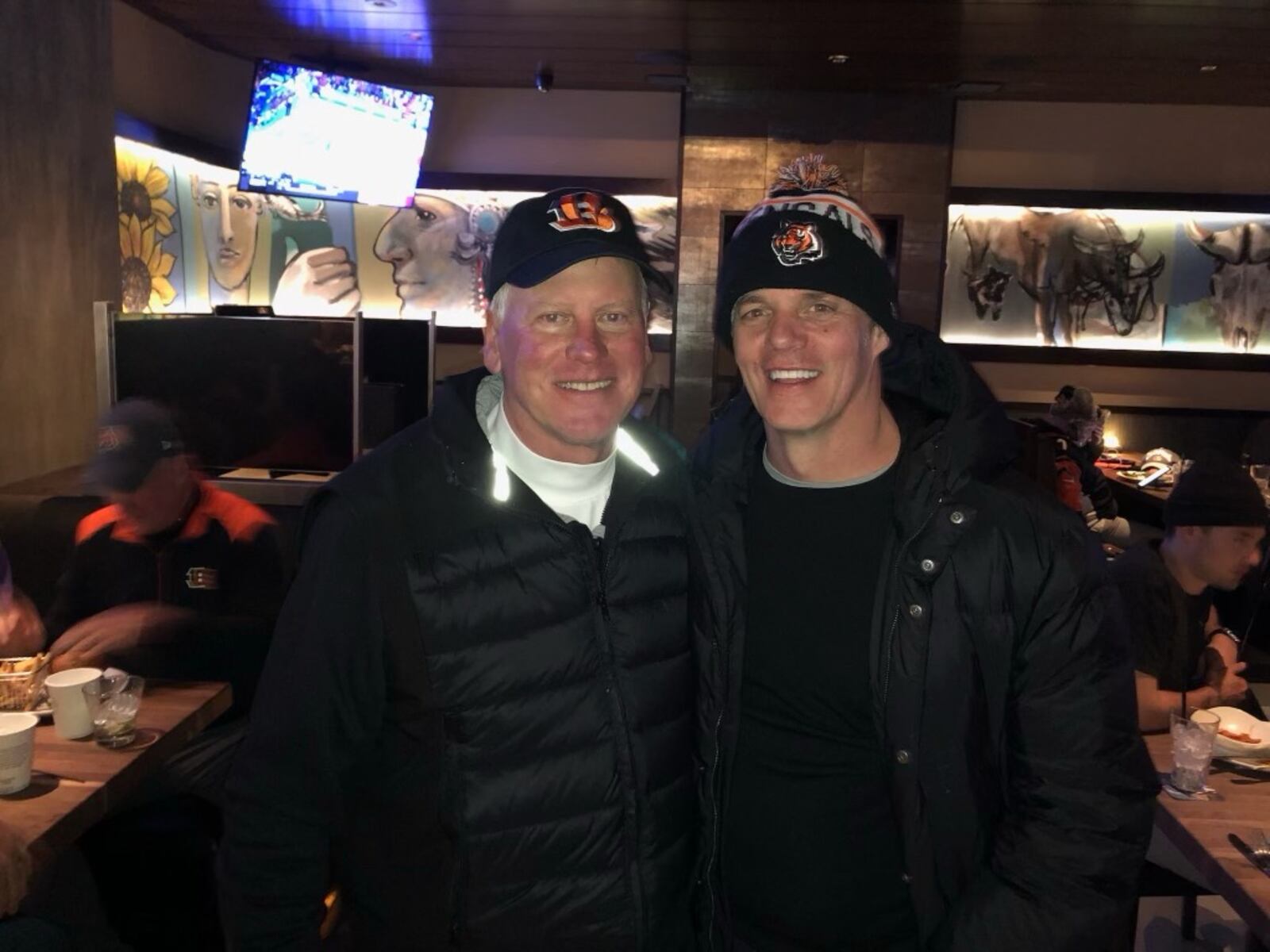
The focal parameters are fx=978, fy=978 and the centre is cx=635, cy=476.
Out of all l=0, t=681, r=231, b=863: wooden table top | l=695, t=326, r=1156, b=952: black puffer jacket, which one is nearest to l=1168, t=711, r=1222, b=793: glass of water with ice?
l=695, t=326, r=1156, b=952: black puffer jacket

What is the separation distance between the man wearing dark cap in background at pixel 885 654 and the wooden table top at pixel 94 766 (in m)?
1.43

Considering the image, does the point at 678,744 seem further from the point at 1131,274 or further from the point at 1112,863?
the point at 1131,274

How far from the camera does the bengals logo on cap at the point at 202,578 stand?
3207 millimetres

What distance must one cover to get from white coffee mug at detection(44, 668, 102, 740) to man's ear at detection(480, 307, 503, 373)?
5.06 ft

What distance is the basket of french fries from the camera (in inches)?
101

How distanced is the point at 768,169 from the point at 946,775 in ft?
21.9

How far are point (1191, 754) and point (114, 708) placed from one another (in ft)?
8.70

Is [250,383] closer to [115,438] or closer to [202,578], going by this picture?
[115,438]

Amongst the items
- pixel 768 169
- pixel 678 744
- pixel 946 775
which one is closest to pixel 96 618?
pixel 678 744

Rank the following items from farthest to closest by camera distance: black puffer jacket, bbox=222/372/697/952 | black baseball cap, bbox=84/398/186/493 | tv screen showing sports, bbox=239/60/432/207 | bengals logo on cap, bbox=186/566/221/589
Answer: tv screen showing sports, bbox=239/60/432/207 → bengals logo on cap, bbox=186/566/221/589 → black baseball cap, bbox=84/398/186/493 → black puffer jacket, bbox=222/372/697/952

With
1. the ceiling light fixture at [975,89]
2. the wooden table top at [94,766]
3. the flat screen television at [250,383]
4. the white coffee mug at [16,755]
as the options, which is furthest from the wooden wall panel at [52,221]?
the ceiling light fixture at [975,89]

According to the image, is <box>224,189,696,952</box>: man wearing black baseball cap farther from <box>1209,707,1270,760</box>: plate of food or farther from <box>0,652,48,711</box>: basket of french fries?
<box>1209,707,1270,760</box>: plate of food

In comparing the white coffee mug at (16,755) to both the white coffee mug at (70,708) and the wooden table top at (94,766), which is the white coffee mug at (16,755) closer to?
the wooden table top at (94,766)

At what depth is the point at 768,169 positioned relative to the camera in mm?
7543
